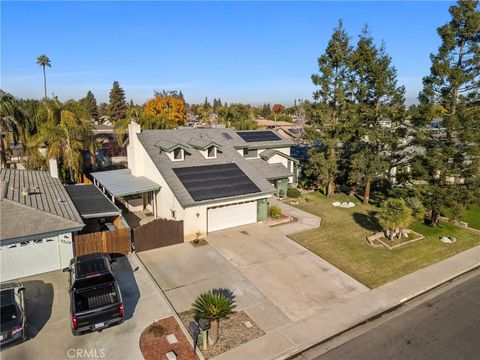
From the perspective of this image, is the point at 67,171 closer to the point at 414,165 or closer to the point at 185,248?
the point at 185,248

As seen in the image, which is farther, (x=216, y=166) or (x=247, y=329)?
(x=216, y=166)

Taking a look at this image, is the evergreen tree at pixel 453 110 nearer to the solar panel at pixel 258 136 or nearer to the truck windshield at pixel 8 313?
the solar panel at pixel 258 136

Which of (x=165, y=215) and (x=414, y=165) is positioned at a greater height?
(x=414, y=165)

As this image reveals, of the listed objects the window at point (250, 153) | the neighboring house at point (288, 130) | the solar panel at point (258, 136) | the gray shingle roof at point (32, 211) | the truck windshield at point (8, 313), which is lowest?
the truck windshield at point (8, 313)

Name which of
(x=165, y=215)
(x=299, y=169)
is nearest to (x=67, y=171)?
(x=165, y=215)

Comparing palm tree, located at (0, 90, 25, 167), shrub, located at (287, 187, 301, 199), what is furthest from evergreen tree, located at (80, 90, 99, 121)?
shrub, located at (287, 187, 301, 199)

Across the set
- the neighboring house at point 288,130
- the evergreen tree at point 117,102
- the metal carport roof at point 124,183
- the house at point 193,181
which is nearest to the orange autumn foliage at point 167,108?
the neighboring house at point 288,130
